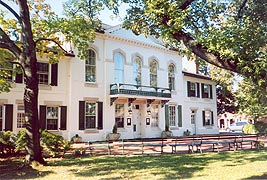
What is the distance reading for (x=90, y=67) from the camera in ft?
76.4

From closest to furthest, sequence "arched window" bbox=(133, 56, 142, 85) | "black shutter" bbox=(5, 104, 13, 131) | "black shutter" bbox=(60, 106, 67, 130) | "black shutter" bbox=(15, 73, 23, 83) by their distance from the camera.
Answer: "black shutter" bbox=(5, 104, 13, 131) < "black shutter" bbox=(15, 73, 23, 83) < "black shutter" bbox=(60, 106, 67, 130) < "arched window" bbox=(133, 56, 142, 85)

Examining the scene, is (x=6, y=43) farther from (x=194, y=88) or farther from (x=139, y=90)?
(x=194, y=88)

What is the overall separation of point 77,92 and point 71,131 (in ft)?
10.0

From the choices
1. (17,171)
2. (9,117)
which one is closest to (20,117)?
(9,117)

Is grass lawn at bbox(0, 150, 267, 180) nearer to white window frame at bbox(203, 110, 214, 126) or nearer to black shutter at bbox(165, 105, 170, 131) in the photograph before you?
black shutter at bbox(165, 105, 170, 131)

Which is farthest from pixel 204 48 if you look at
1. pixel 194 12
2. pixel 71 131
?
pixel 71 131

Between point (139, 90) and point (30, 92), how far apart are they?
14254 millimetres

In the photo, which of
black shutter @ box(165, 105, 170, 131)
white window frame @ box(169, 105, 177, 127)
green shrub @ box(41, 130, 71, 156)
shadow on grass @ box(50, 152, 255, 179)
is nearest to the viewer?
shadow on grass @ box(50, 152, 255, 179)

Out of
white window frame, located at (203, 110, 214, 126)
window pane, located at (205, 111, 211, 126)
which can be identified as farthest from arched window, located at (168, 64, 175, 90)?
window pane, located at (205, 111, 211, 126)

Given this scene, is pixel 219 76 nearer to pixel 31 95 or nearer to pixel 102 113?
pixel 102 113

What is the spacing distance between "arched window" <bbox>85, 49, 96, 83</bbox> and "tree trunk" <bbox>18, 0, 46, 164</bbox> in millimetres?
11229

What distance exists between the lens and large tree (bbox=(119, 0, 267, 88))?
6.11m

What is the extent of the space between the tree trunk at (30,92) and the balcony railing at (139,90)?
1192 cm

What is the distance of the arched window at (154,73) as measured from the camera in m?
27.7
